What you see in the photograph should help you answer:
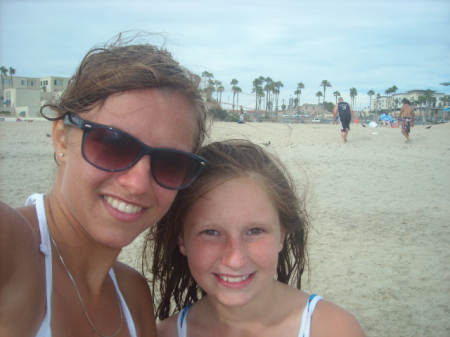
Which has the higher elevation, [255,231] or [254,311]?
[255,231]

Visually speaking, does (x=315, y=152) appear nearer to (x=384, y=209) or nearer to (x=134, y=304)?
(x=384, y=209)

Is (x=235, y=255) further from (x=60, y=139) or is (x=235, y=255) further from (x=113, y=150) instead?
(x=60, y=139)

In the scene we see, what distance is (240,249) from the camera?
5.38 ft

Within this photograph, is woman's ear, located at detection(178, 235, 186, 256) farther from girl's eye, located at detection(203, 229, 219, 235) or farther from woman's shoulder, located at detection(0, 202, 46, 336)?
woman's shoulder, located at detection(0, 202, 46, 336)

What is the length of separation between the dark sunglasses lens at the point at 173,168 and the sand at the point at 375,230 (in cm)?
98

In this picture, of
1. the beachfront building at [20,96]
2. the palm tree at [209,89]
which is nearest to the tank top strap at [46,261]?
the palm tree at [209,89]

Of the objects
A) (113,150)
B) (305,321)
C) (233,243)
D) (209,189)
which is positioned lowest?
(305,321)

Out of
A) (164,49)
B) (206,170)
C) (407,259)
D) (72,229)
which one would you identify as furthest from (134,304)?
(407,259)

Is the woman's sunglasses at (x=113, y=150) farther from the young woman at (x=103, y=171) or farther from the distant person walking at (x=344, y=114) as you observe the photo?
the distant person walking at (x=344, y=114)

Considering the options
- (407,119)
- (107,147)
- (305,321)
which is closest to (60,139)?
(107,147)

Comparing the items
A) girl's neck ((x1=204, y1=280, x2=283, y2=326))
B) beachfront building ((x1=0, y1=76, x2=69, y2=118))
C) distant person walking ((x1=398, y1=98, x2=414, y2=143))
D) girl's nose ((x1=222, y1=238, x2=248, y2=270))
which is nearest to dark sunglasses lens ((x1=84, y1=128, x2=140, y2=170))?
girl's nose ((x1=222, y1=238, x2=248, y2=270))

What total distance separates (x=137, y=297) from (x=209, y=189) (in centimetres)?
69

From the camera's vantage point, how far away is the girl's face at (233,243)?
1.65m

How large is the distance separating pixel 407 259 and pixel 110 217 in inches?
158
